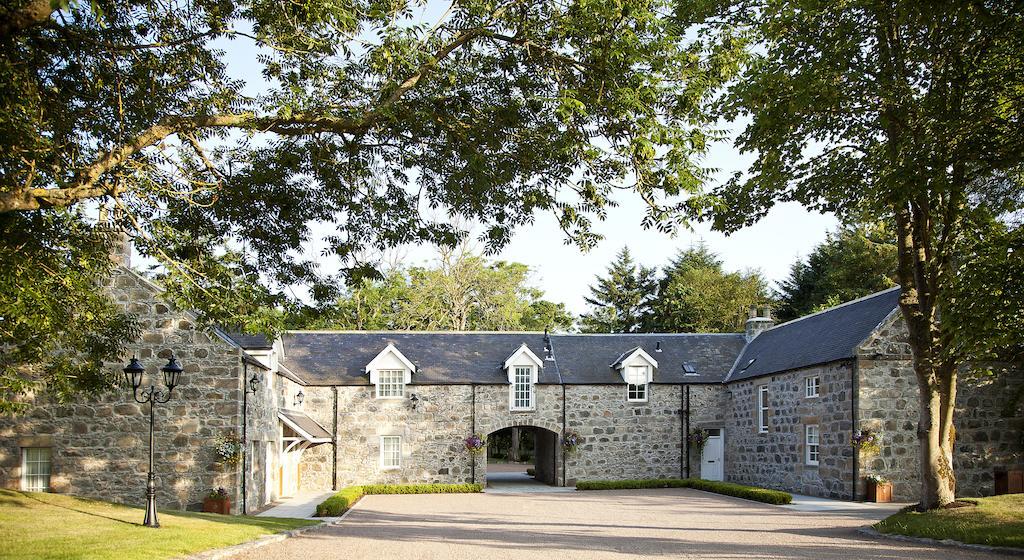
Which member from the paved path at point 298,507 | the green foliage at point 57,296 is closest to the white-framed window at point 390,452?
the paved path at point 298,507

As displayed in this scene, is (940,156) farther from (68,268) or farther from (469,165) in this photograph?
(68,268)

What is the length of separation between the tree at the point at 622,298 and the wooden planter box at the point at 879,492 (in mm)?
33306

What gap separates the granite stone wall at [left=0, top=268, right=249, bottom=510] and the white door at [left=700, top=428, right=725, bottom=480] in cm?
1796

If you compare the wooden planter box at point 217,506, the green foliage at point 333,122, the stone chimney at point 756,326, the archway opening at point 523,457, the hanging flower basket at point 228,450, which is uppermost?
the green foliage at point 333,122

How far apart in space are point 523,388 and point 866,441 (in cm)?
1238

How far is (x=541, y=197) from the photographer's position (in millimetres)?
11555

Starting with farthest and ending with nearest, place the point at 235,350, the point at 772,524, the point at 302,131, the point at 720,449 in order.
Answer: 1. the point at 720,449
2. the point at 235,350
3. the point at 772,524
4. the point at 302,131

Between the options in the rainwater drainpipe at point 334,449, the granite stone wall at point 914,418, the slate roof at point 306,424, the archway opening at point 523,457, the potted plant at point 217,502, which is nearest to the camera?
the potted plant at point 217,502

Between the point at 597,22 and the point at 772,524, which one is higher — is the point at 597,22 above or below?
above

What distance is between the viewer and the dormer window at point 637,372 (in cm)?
3250

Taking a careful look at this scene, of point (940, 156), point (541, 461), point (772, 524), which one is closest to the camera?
point (940, 156)

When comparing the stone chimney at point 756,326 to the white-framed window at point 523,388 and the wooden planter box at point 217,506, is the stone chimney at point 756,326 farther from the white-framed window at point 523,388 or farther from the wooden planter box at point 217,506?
the wooden planter box at point 217,506

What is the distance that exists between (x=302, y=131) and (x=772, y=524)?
42.2 ft

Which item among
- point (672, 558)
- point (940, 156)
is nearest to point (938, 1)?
point (940, 156)
